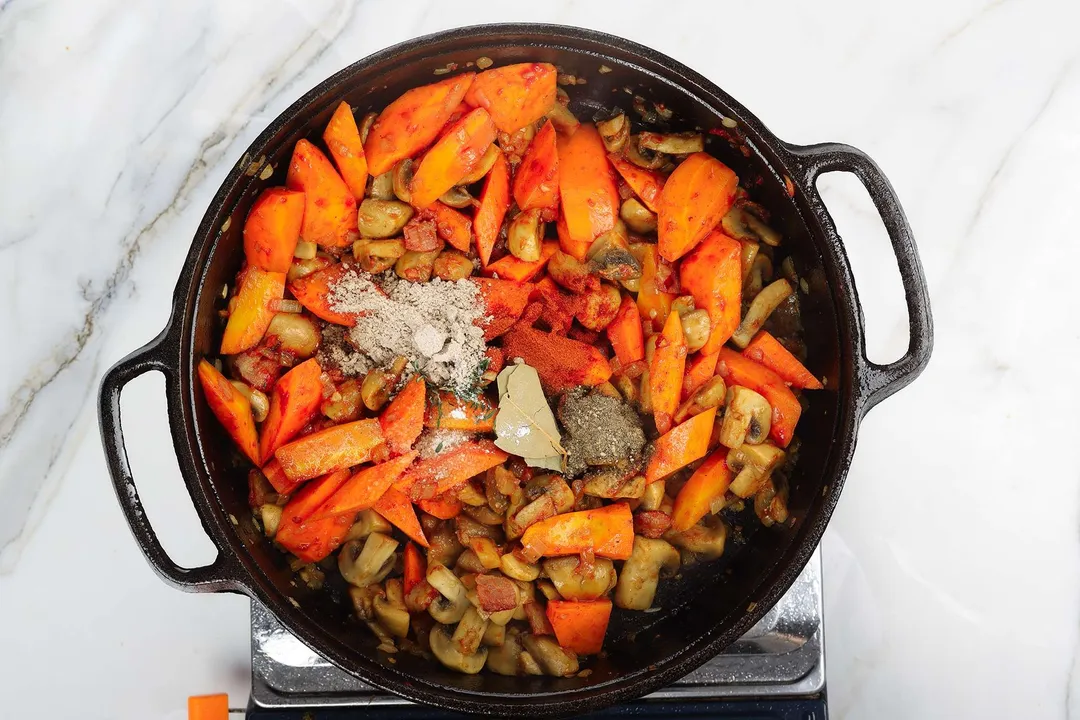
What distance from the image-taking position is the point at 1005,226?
210cm

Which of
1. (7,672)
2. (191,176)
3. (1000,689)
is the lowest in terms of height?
(1000,689)

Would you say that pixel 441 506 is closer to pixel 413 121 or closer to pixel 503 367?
pixel 503 367

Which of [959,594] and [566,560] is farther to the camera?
[959,594]

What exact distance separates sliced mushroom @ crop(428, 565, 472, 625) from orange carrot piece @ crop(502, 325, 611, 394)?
0.44 m

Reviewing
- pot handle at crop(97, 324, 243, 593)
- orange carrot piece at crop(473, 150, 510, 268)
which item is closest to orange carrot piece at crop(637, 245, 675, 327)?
orange carrot piece at crop(473, 150, 510, 268)

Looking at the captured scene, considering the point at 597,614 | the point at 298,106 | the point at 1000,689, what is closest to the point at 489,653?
the point at 597,614

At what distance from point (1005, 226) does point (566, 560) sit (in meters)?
1.42

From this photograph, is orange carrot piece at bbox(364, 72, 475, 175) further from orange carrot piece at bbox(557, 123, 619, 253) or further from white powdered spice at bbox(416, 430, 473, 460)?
white powdered spice at bbox(416, 430, 473, 460)

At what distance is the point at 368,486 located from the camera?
1645mm

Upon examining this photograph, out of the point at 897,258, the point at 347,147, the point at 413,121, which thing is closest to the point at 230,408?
the point at 347,147

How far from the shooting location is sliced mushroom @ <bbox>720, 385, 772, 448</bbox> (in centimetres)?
168

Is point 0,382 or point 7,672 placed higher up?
point 0,382

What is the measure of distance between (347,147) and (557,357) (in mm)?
606

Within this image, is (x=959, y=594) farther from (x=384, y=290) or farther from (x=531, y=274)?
(x=384, y=290)
